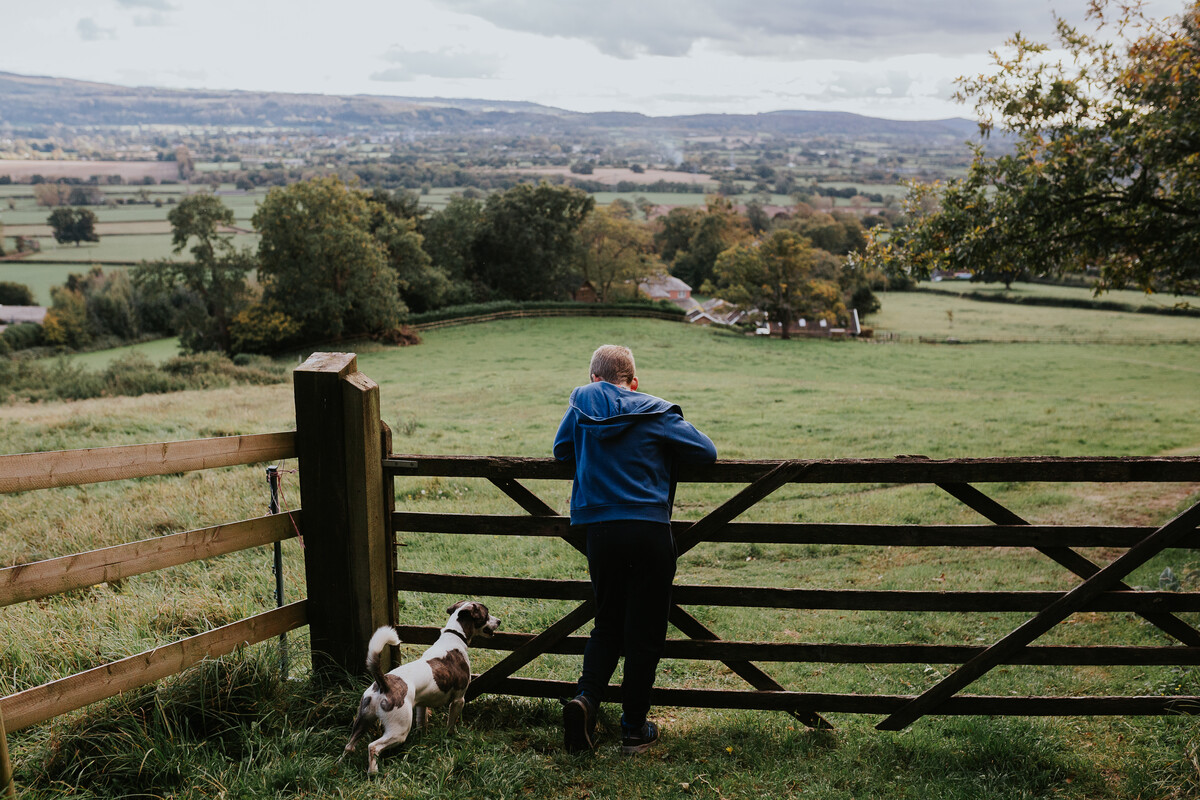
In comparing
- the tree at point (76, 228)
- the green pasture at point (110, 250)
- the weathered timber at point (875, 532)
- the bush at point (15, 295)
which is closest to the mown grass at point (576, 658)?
the weathered timber at point (875, 532)

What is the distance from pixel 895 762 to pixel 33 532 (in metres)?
9.40

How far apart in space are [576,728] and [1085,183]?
379 inches

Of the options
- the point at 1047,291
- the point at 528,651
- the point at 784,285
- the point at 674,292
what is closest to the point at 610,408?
the point at 528,651

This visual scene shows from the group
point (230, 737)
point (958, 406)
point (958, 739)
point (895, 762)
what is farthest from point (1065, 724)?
point (958, 406)

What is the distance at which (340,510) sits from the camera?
15.4ft

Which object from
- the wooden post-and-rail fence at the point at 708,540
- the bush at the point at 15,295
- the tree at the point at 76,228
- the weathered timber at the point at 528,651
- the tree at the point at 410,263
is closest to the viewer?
the wooden post-and-rail fence at the point at 708,540

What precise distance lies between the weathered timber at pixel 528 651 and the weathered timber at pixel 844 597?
0.17m

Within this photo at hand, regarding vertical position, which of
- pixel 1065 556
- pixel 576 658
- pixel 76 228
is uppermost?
pixel 1065 556

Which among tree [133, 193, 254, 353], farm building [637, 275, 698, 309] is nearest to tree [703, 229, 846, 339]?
farm building [637, 275, 698, 309]

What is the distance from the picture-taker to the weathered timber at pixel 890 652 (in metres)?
4.55

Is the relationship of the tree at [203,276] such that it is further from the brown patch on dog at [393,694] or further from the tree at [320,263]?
the brown patch on dog at [393,694]

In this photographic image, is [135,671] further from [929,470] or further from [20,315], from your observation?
[20,315]

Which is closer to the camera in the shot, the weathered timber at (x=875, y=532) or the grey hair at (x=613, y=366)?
the weathered timber at (x=875, y=532)

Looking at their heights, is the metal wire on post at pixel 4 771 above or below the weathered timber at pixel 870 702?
above
